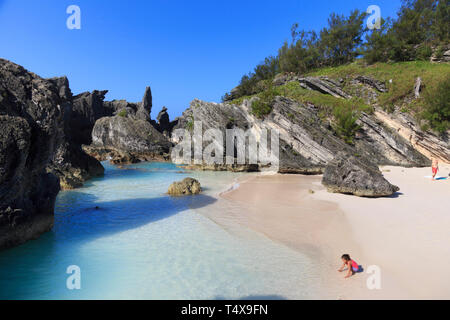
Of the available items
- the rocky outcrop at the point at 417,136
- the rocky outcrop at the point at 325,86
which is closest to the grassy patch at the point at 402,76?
the rocky outcrop at the point at 417,136

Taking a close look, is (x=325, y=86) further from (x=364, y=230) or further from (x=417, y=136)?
(x=364, y=230)

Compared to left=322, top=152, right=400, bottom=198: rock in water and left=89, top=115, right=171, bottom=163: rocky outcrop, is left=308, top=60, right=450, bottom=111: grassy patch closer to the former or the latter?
left=322, top=152, right=400, bottom=198: rock in water

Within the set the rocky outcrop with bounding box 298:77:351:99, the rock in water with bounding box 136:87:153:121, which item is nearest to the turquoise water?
the rocky outcrop with bounding box 298:77:351:99

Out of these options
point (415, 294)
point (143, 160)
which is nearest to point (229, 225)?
point (415, 294)

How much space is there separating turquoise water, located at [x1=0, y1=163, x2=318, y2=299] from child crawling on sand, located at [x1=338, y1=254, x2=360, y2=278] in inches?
31.7

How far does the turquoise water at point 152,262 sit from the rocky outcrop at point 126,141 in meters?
32.7

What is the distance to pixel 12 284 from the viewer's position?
5.77m

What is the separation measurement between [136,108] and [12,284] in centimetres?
6313

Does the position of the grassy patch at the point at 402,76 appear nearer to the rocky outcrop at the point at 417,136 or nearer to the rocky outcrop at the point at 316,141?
the rocky outcrop at the point at 417,136

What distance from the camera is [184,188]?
15734mm

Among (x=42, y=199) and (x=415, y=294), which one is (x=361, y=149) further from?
(x=42, y=199)

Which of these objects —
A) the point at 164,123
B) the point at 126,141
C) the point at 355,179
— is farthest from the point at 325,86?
the point at 164,123

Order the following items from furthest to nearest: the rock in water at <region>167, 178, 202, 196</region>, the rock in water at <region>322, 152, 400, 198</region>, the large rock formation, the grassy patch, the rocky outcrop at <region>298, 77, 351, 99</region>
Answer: the rocky outcrop at <region>298, 77, 351, 99</region> → the grassy patch → the rock in water at <region>167, 178, 202, 196</region> → the rock in water at <region>322, 152, 400, 198</region> → the large rock formation

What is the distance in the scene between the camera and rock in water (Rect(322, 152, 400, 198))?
12852 millimetres
